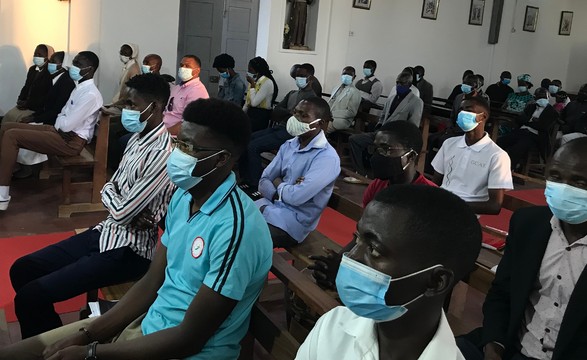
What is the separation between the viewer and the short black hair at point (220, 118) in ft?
7.42

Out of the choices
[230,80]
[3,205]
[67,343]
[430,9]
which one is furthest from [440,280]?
[430,9]

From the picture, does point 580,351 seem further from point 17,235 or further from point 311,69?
point 311,69

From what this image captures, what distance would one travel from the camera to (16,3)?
8.11 meters

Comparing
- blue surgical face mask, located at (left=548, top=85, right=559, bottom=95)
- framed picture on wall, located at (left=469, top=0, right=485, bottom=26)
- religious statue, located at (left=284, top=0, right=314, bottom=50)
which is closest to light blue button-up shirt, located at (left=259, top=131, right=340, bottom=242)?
religious statue, located at (left=284, top=0, right=314, bottom=50)

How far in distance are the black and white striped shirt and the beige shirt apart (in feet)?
5.50

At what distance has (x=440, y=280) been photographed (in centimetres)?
136

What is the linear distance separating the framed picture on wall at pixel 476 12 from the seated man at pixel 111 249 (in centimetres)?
1066

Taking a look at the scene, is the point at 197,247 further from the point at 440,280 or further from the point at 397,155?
the point at 397,155

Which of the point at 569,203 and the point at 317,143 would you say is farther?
the point at 317,143

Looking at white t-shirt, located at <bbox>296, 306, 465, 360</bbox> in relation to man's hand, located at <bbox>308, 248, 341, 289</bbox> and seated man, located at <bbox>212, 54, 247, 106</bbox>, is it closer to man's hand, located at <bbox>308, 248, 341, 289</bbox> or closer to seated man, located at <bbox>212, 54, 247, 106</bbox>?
man's hand, located at <bbox>308, 248, 341, 289</bbox>

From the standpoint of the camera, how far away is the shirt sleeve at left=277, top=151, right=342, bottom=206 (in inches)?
131

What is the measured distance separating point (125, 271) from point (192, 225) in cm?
85

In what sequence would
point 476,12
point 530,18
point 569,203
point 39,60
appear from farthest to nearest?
point 530,18, point 476,12, point 39,60, point 569,203

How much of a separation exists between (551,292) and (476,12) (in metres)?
11.5
